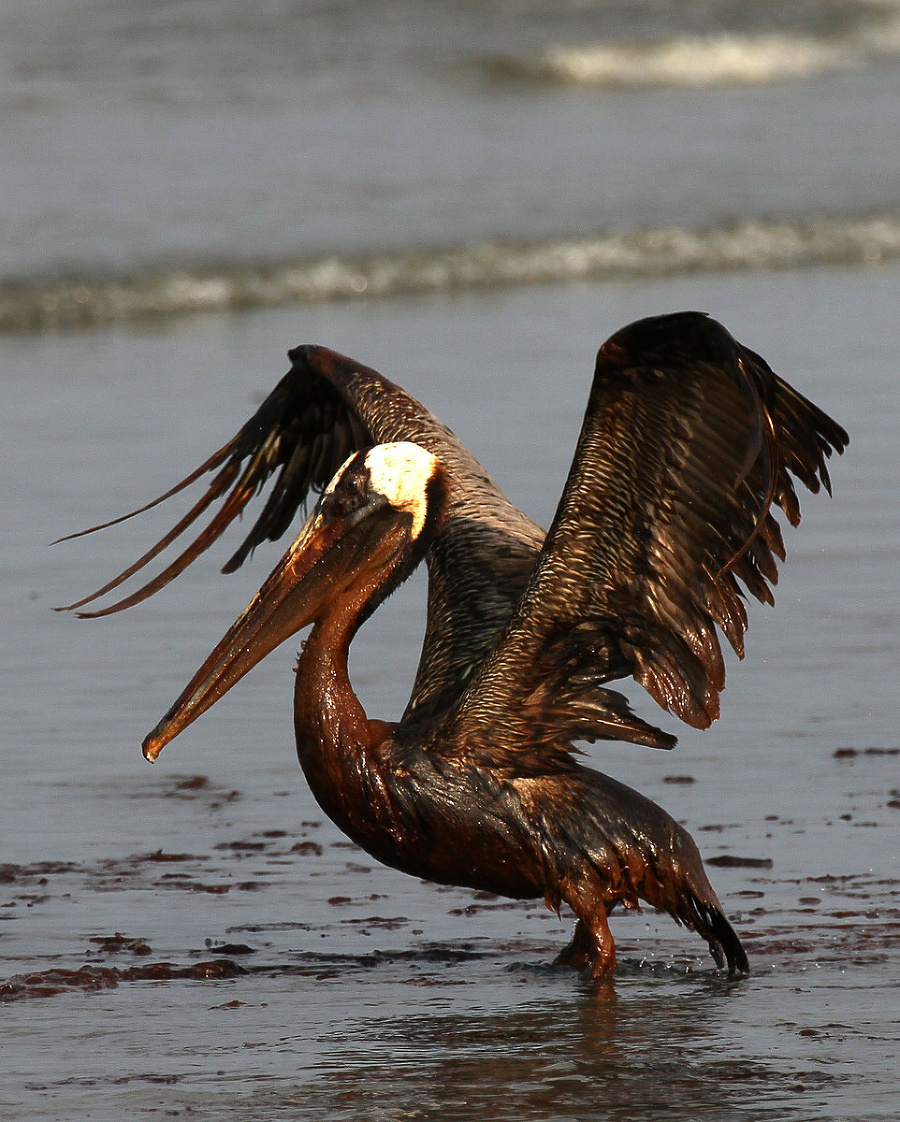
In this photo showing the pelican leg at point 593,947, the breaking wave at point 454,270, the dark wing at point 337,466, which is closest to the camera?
the pelican leg at point 593,947

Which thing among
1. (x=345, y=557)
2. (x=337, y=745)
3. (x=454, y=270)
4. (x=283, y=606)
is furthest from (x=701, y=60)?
(x=337, y=745)

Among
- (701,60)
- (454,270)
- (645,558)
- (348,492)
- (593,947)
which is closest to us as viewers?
(593,947)

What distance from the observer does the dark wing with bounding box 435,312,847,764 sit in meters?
6.04

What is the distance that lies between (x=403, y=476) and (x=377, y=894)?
4.05 feet

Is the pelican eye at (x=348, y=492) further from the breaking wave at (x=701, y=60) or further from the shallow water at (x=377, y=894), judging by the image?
the breaking wave at (x=701, y=60)

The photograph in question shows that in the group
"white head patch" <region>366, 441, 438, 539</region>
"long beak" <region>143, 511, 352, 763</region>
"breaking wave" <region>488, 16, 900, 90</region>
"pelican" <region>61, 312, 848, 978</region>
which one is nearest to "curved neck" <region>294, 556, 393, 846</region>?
"pelican" <region>61, 312, 848, 978</region>

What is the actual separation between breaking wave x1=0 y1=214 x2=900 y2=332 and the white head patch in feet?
35.4

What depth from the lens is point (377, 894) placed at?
665cm

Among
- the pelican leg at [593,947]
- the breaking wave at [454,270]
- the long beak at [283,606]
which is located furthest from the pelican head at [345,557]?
the breaking wave at [454,270]

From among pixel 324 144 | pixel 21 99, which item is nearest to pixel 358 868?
pixel 324 144

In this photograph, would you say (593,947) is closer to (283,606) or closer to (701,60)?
(283,606)

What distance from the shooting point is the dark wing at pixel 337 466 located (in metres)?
6.75

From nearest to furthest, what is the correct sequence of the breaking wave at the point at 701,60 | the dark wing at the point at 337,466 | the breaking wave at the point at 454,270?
the dark wing at the point at 337,466 < the breaking wave at the point at 454,270 < the breaking wave at the point at 701,60

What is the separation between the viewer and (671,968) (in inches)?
244
